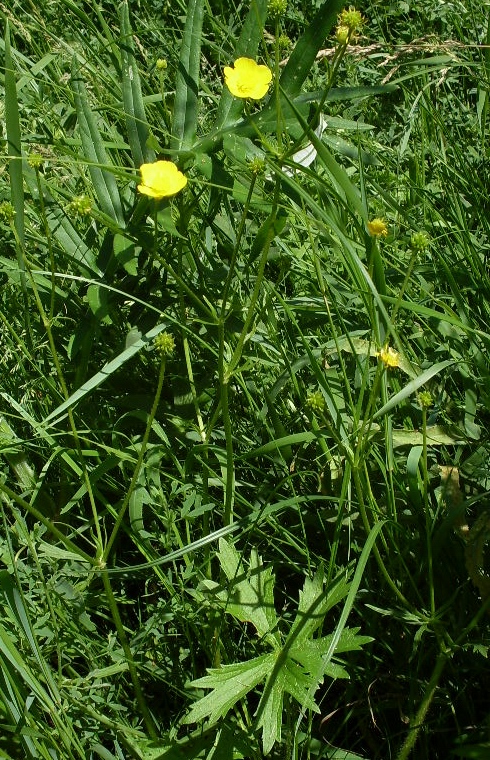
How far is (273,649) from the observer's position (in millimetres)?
1511

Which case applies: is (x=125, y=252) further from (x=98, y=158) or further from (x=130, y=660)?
(x=130, y=660)

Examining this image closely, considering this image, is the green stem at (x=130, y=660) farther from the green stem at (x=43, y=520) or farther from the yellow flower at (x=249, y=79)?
the yellow flower at (x=249, y=79)

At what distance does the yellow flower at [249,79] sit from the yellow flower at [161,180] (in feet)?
0.53

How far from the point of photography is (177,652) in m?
1.60

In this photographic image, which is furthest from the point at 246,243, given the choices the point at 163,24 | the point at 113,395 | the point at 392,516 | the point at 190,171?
the point at 163,24

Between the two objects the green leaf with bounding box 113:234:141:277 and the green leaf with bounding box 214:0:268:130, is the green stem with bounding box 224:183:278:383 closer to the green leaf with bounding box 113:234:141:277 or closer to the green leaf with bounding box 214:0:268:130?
the green leaf with bounding box 113:234:141:277

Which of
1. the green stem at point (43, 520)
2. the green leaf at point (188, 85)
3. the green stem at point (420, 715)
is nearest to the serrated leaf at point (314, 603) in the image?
the green stem at point (420, 715)

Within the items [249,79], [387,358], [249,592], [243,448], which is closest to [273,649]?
[249,592]

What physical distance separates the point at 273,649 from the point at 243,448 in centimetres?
43

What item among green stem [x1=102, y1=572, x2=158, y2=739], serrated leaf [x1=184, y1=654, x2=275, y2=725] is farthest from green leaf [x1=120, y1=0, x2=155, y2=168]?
serrated leaf [x1=184, y1=654, x2=275, y2=725]

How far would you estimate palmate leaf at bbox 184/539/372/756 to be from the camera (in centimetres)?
135

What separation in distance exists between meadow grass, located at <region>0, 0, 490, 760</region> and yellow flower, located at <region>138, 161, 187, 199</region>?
1.1 inches

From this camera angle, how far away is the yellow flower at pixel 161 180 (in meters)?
1.30

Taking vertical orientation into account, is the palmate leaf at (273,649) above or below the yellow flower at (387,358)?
below
